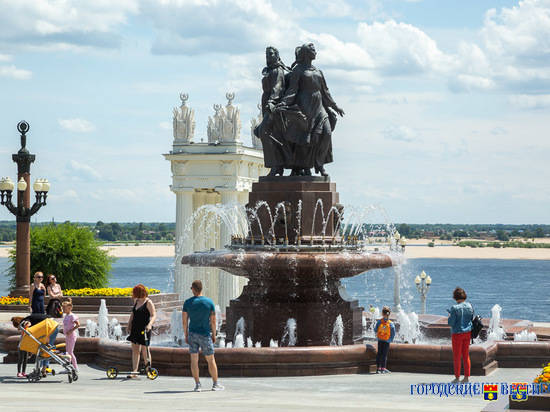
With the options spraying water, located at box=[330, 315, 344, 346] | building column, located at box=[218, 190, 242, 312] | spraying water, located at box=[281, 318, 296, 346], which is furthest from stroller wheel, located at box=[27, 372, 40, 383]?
building column, located at box=[218, 190, 242, 312]

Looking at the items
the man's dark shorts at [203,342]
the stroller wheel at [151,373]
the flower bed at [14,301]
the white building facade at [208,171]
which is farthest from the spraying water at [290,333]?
the white building facade at [208,171]

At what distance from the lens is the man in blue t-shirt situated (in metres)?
12.9

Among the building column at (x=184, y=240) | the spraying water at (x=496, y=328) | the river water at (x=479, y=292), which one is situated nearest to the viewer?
the spraying water at (x=496, y=328)

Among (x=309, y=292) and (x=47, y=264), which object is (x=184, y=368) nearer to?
(x=309, y=292)

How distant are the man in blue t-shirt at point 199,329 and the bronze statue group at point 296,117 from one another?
19.1ft

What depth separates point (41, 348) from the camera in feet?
46.5

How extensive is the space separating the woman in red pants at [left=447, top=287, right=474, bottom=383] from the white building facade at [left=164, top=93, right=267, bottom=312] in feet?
127

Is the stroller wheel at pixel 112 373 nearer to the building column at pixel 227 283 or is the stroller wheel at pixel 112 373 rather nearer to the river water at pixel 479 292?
the river water at pixel 479 292

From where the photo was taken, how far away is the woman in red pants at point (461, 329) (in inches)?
532

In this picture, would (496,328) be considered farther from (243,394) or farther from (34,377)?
(34,377)

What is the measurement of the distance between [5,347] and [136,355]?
3803 millimetres

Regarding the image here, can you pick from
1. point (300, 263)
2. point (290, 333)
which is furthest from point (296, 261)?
point (290, 333)

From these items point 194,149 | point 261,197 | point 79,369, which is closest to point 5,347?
point 79,369

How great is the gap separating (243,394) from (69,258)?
26.5 m
